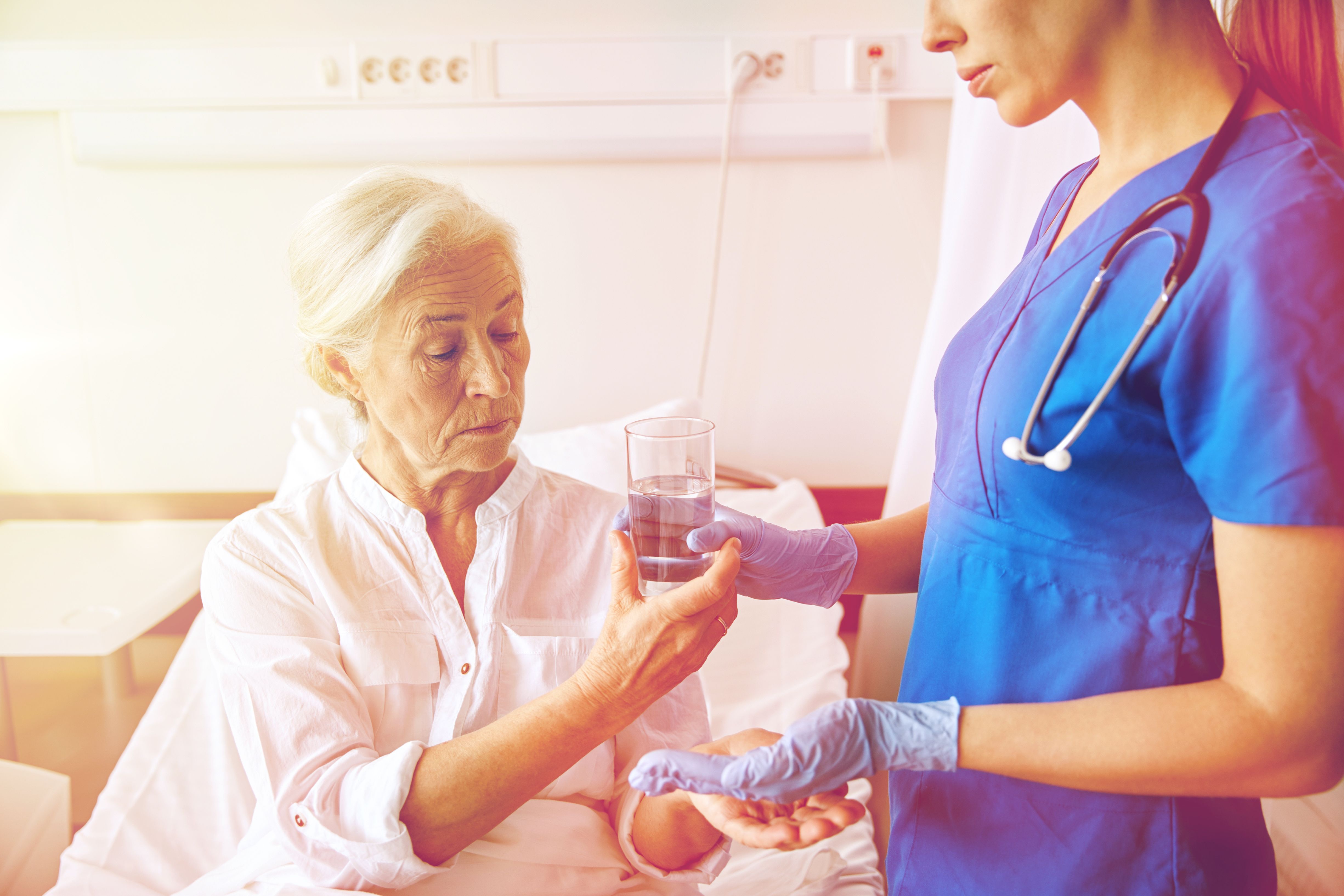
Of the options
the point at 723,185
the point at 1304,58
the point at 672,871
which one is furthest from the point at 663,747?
the point at 723,185

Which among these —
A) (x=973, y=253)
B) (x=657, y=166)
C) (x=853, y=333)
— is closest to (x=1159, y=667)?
(x=973, y=253)

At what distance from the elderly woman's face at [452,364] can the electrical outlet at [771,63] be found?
3.75 feet

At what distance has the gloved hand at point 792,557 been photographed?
111cm

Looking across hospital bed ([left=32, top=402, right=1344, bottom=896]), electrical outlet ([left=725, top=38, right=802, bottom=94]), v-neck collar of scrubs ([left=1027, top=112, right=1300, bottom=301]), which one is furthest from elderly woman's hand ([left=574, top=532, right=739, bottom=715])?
electrical outlet ([left=725, top=38, right=802, bottom=94])

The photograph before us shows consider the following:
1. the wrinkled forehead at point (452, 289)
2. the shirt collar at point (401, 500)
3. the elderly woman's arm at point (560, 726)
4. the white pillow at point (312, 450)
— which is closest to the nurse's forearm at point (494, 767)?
the elderly woman's arm at point (560, 726)

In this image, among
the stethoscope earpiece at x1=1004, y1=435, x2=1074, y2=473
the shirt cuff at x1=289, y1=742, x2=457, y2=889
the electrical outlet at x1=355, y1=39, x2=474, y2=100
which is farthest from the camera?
the electrical outlet at x1=355, y1=39, x2=474, y2=100

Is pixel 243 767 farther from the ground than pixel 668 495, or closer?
closer

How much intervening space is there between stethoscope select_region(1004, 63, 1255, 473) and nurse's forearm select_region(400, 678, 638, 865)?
0.54 metres

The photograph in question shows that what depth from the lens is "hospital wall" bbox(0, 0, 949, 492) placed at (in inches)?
75.9

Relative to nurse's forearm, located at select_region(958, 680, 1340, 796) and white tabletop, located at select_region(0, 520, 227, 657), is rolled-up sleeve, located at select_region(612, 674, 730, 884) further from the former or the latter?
white tabletop, located at select_region(0, 520, 227, 657)

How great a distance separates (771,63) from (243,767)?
72.4 inches

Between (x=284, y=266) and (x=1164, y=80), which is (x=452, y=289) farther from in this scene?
(x=284, y=266)

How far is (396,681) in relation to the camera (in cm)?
106

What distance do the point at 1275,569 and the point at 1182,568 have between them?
133 mm
